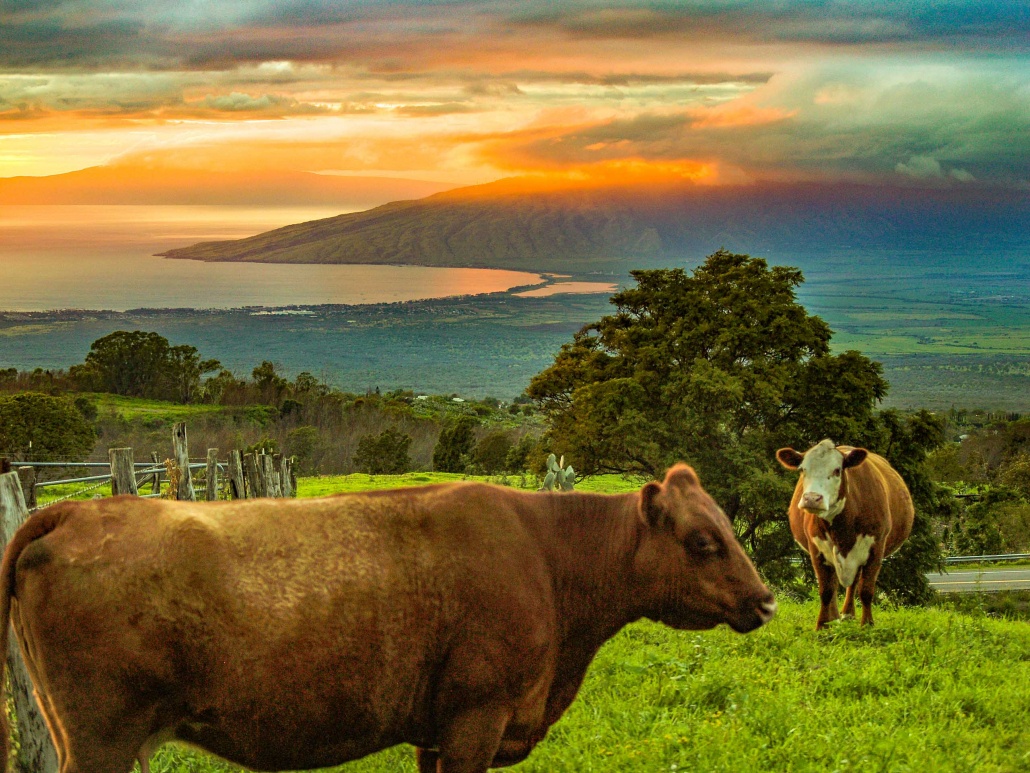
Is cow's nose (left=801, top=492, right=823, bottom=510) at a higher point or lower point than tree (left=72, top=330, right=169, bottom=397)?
higher

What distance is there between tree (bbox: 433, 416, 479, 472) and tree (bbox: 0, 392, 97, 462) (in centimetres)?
2135

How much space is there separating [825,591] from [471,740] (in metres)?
7.86

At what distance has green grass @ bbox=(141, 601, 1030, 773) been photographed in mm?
6719

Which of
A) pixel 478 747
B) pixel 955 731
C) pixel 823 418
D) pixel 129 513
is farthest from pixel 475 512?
pixel 823 418

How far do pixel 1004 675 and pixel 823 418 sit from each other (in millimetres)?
18044

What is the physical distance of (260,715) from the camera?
474cm

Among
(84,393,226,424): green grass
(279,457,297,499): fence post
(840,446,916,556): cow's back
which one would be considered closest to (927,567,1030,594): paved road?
(840,446,916,556): cow's back

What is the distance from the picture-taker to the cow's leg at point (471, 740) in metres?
5.11

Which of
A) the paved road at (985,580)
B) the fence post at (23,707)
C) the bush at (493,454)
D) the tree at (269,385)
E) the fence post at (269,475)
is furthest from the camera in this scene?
the tree at (269,385)

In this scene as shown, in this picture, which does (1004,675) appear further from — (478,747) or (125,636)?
(125,636)

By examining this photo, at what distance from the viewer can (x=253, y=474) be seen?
43.5 ft

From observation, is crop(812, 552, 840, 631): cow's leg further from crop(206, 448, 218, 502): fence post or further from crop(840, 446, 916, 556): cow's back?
crop(206, 448, 218, 502): fence post

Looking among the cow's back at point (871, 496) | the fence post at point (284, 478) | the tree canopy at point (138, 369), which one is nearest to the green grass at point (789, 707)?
the cow's back at point (871, 496)

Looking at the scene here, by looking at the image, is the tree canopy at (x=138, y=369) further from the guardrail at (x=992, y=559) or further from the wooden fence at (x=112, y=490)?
the wooden fence at (x=112, y=490)
